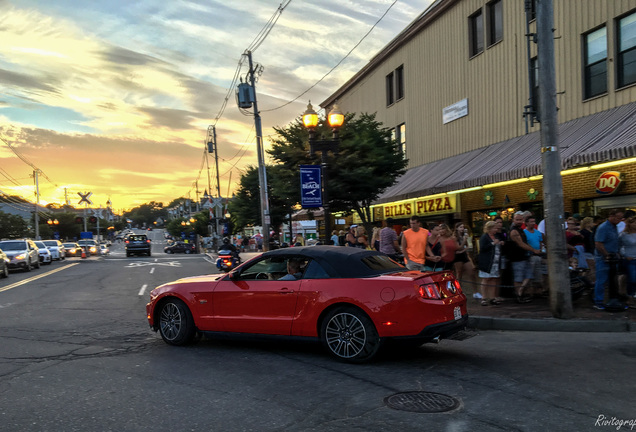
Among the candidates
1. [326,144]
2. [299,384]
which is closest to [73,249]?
[326,144]

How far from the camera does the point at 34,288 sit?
16.0 m

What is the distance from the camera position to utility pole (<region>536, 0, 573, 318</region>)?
27.4 feet

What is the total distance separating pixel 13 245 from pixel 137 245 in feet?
51.0

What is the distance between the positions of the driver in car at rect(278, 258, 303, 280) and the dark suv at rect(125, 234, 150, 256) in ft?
118

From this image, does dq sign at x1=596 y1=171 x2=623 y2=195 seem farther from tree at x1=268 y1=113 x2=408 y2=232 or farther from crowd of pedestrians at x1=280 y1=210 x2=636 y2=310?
tree at x1=268 y1=113 x2=408 y2=232

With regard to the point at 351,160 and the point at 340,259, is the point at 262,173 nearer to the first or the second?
the point at 351,160

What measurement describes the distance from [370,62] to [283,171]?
12.0 metres

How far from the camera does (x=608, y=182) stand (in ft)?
43.0

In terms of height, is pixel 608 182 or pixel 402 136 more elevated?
pixel 402 136

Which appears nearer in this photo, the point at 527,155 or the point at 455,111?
the point at 527,155

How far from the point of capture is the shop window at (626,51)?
12758 mm

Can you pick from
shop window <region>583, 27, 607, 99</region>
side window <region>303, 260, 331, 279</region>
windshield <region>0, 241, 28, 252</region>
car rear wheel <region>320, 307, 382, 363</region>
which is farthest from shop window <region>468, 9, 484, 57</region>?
windshield <region>0, 241, 28, 252</region>

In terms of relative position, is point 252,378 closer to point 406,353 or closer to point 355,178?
point 406,353

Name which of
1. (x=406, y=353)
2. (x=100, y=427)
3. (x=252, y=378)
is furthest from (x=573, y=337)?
(x=100, y=427)
